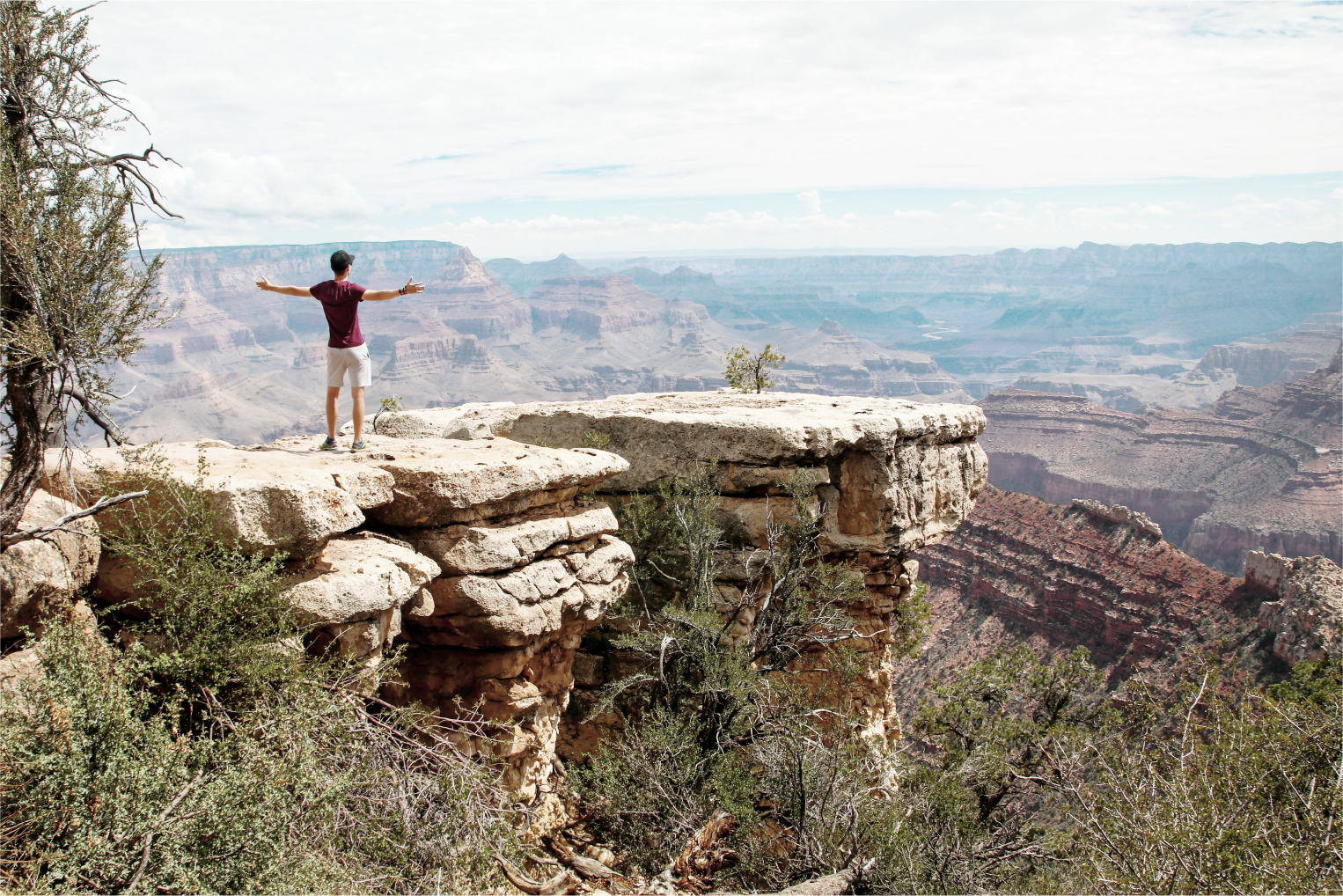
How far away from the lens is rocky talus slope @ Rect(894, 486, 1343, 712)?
102 ft

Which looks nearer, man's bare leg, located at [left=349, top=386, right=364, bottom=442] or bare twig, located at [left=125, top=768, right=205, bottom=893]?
bare twig, located at [left=125, top=768, right=205, bottom=893]

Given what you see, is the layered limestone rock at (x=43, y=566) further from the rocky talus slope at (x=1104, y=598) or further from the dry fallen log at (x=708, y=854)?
the rocky talus slope at (x=1104, y=598)

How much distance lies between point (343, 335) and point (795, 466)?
18.0ft

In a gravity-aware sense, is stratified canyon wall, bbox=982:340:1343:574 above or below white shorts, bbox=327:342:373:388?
below

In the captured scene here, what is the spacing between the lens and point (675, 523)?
32.4ft

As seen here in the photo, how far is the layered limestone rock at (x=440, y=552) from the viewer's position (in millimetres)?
5832

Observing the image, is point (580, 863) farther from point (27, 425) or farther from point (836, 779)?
point (27, 425)

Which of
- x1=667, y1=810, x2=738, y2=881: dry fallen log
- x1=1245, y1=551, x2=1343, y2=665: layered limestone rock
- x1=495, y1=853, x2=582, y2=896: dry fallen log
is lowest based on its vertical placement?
x1=1245, y1=551, x2=1343, y2=665: layered limestone rock

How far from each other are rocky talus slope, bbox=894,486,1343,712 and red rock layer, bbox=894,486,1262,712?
0.07 metres

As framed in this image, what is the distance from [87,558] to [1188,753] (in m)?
10.7

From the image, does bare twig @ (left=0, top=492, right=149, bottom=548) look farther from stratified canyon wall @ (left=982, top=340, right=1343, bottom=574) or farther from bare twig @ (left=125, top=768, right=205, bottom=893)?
stratified canyon wall @ (left=982, top=340, right=1343, bottom=574)

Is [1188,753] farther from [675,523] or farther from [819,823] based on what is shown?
[675,523]

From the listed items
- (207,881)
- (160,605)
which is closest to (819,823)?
(207,881)

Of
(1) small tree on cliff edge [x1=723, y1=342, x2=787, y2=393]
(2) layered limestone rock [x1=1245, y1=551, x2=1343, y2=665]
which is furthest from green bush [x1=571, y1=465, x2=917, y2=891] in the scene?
(2) layered limestone rock [x1=1245, y1=551, x2=1343, y2=665]
